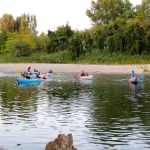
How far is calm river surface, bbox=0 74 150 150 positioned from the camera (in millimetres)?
17766

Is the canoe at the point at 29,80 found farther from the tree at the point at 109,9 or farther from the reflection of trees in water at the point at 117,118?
the tree at the point at 109,9

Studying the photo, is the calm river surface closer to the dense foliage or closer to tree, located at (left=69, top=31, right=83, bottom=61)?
the dense foliage

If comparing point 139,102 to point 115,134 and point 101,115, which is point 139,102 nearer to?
point 101,115

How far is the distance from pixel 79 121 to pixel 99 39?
232ft

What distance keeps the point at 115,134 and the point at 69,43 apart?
7877 centimetres

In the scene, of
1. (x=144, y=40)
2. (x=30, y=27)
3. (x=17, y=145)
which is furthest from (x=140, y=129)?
(x=30, y=27)

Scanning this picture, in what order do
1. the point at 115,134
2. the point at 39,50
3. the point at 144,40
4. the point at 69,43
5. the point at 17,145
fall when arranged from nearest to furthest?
the point at 17,145 < the point at 115,134 < the point at 144,40 < the point at 69,43 < the point at 39,50

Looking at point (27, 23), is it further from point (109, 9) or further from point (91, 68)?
point (91, 68)

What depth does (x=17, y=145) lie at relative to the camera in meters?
17.4

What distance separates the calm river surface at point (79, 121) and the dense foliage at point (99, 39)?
53.8 m

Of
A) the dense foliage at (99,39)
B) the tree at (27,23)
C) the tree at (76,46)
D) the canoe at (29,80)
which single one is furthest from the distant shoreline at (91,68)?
the tree at (27,23)

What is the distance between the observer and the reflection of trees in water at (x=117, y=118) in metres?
19.2

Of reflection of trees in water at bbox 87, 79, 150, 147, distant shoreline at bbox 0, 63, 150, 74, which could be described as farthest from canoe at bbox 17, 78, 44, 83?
distant shoreline at bbox 0, 63, 150, 74

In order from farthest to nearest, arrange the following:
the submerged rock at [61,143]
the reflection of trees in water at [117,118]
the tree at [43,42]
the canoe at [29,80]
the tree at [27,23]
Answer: the tree at [27,23] → the tree at [43,42] → the canoe at [29,80] → the reflection of trees in water at [117,118] → the submerged rock at [61,143]
